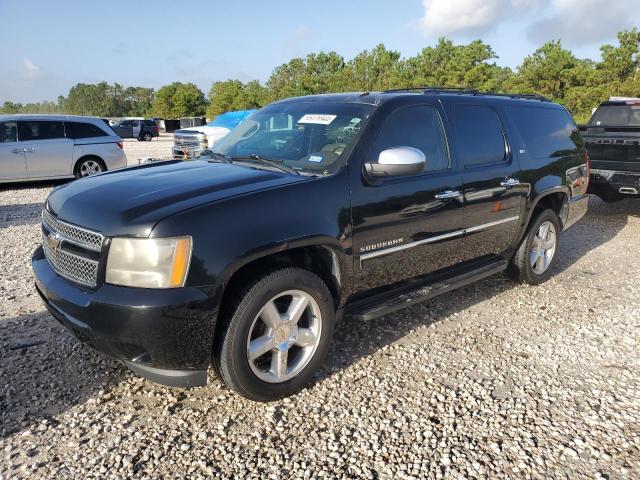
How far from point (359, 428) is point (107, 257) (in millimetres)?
1664

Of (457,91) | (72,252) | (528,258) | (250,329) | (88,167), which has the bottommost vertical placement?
(528,258)

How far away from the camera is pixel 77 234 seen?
274 cm

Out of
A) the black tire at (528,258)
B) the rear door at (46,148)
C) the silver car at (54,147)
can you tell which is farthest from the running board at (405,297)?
the rear door at (46,148)

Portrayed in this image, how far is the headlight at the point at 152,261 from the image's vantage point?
2.47m

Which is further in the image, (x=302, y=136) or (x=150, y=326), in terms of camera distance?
(x=302, y=136)

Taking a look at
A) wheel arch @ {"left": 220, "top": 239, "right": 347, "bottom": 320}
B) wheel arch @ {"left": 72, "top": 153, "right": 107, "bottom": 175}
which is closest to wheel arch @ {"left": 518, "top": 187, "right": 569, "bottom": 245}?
wheel arch @ {"left": 220, "top": 239, "right": 347, "bottom": 320}

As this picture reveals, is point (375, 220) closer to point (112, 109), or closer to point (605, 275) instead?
point (605, 275)

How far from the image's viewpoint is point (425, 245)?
3.71 meters

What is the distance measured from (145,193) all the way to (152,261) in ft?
1.75

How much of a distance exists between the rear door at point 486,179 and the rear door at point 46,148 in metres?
9.98

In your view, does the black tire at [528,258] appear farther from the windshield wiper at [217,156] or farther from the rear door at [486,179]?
the windshield wiper at [217,156]

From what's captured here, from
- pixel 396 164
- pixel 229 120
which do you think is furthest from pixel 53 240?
pixel 229 120

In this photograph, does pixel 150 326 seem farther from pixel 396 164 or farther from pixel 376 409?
pixel 396 164

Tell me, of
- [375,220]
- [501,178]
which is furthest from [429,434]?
[501,178]
